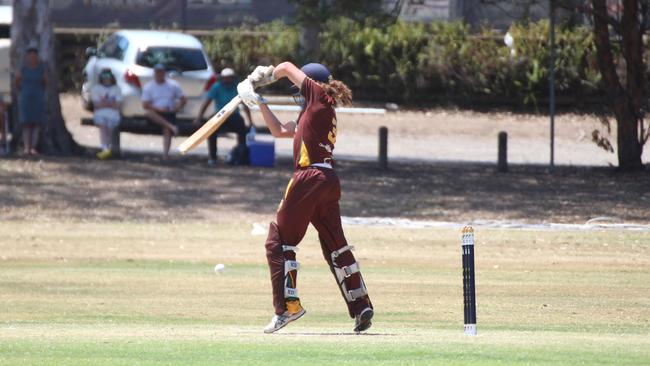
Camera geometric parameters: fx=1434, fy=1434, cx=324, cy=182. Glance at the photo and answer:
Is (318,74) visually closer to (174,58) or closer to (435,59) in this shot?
(174,58)

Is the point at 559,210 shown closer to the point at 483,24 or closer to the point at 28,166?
the point at 28,166

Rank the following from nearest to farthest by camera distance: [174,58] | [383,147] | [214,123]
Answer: [214,123] < [383,147] < [174,58]

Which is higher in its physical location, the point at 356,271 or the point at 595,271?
the point at 356,271

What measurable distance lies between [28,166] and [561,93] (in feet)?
51.4

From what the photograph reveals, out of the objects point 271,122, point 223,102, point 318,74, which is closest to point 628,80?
point 223,102

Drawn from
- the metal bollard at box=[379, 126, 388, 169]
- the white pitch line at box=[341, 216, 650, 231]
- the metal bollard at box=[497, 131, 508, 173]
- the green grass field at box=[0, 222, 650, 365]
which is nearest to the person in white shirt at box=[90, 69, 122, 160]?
the metal bollard at box=[379, 126, 388, 169]

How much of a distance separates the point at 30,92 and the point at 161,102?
2.49m

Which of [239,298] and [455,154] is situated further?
[455,154]

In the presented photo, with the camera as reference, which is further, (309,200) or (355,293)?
(355,293)

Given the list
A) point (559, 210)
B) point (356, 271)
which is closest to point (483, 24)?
point (559, 210)

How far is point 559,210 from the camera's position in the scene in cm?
2361

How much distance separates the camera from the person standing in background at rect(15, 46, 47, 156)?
89.2 ft

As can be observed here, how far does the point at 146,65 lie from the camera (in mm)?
30188

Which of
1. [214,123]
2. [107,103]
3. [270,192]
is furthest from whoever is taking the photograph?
[107,103]
